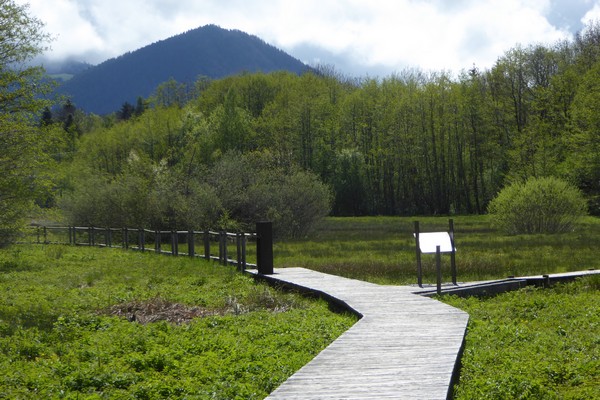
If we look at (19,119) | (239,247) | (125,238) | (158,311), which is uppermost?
(19,119)

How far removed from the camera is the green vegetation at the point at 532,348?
801 cm

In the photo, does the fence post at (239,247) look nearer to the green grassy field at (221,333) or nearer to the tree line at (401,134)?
the green grassy field at (221,333)

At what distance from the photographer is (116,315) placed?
14.4 metres

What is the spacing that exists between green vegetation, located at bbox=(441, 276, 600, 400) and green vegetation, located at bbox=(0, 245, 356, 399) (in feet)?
7.15

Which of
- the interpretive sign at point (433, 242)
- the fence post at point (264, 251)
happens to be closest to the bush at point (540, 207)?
the fence post at point (264, 251)

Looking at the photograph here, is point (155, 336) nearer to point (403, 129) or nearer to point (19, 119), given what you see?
point (19, 119)

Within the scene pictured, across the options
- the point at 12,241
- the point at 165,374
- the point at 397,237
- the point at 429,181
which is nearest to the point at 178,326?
the point at 165,374

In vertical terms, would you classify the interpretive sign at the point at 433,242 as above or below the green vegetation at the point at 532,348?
above

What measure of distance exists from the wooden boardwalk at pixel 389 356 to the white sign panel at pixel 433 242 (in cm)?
147

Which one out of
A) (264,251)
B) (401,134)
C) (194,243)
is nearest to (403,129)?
(401,134)

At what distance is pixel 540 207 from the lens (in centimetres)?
4006

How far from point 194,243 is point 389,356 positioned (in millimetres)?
23315

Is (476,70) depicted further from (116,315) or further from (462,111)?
(116,315)

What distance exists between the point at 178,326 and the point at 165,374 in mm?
3564
